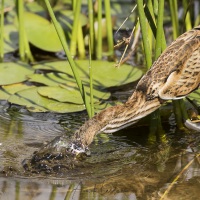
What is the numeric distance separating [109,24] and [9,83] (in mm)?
1362

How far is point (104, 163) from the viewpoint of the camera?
4.76m

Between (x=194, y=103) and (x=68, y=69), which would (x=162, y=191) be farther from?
(x=68, y=69)

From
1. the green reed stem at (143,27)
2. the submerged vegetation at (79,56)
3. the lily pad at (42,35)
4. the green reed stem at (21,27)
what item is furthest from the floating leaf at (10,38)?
the green reed stem at (143,27)

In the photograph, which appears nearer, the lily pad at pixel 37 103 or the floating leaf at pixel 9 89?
the lily pad at pixel 37 103

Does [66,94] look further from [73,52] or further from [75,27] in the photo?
[73,52]

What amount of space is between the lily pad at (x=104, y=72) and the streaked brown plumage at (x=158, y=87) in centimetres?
137

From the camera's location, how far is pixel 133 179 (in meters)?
4.48

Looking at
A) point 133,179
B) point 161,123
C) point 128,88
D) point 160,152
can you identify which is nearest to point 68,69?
point 128,88

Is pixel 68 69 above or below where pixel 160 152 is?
above

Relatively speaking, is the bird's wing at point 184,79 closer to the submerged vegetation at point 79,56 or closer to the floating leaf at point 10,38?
the submerged vegetation at point 79,56

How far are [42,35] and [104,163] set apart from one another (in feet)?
9.14

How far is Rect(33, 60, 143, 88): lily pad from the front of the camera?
6.18 metres

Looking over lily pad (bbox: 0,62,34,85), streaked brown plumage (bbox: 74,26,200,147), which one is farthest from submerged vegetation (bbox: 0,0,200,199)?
Answer: streaked brown plumage (bbox: 74,26,200,147)

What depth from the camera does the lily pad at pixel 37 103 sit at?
18.8ft
